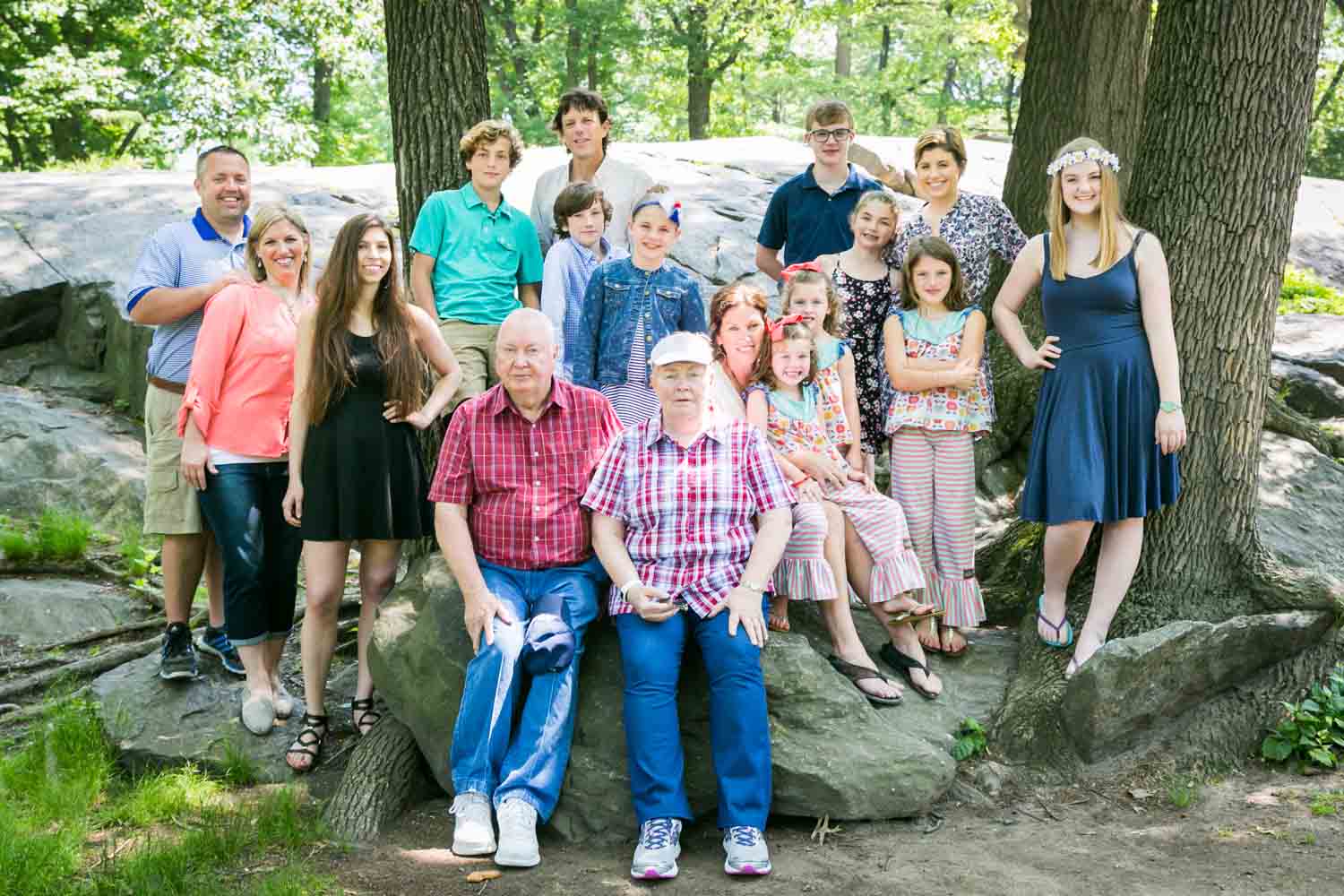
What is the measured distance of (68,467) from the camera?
7.22 meters

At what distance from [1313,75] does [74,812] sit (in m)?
5.55

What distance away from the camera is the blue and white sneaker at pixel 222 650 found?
200 inches

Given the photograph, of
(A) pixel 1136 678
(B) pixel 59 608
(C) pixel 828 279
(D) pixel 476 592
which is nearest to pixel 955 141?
(C) pixel 828 279

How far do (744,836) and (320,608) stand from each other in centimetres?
191

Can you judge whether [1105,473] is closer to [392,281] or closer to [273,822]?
[392,281]

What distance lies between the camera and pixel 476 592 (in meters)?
4.08

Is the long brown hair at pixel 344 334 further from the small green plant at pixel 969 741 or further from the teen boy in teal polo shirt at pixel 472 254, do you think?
the small green plant at pixel 969 741

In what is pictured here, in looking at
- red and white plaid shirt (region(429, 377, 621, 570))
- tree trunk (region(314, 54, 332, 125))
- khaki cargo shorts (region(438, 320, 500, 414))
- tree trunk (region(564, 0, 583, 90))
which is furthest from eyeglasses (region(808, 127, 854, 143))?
tree trunk (region(314, 54, 332, 125))

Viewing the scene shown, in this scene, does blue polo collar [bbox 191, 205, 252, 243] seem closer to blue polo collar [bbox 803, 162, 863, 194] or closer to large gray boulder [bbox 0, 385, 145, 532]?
blue polo collar [bbox 803, 162, 863, 194]

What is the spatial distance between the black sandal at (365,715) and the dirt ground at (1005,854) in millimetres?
476

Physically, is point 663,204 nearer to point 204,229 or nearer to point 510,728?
point 204,229

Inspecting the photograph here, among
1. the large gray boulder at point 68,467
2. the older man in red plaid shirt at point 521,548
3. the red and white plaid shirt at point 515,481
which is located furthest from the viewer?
the large gray boulder at point 68,467

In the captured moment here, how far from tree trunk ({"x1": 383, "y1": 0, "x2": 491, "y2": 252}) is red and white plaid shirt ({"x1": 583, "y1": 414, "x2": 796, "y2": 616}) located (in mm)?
1888

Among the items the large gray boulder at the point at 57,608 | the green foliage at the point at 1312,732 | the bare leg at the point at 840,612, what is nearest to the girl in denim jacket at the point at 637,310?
the bare leg at the point at 840,612
